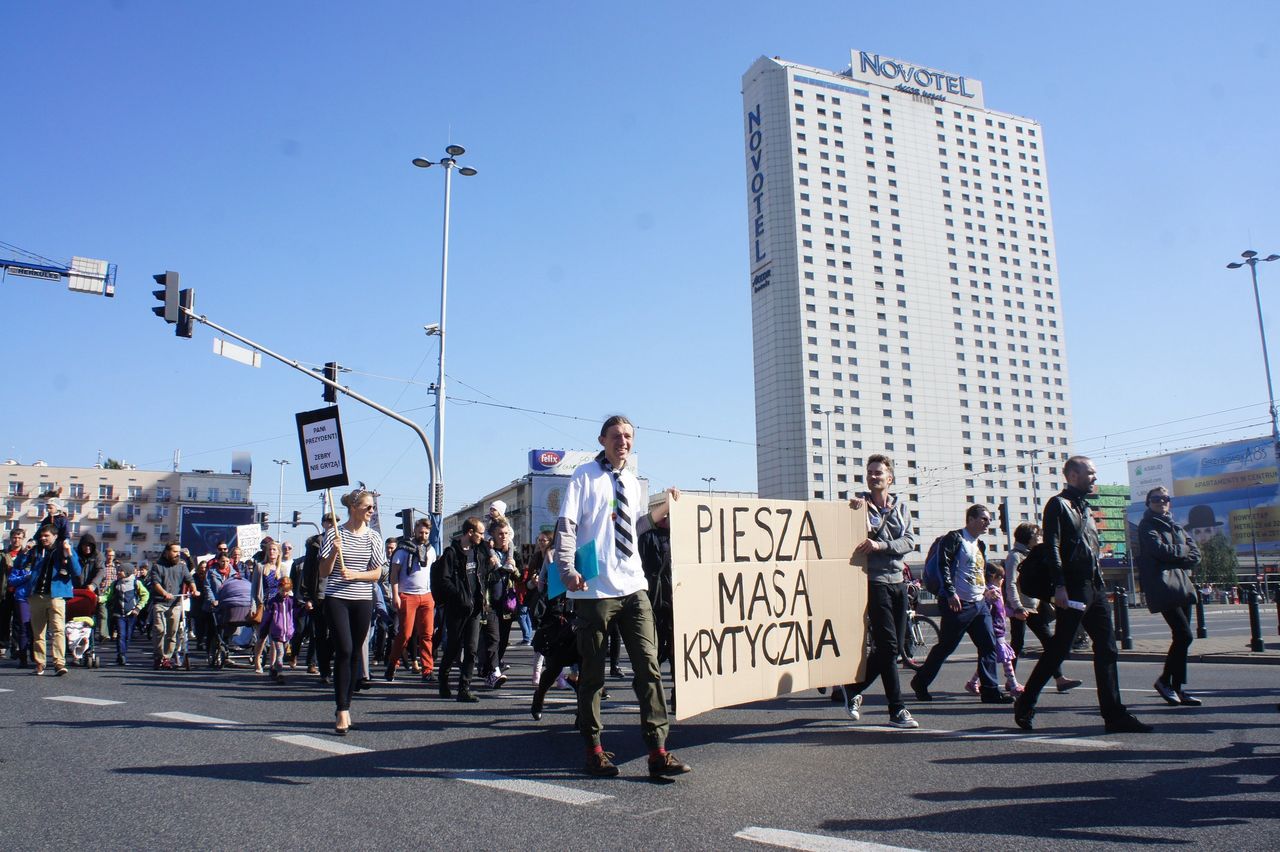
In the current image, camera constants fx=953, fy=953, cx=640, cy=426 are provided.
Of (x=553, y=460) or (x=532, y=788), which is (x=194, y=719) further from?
(x=553, y=460)

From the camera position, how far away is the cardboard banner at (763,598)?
5871 millimetres

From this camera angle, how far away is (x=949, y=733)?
6.48 metres

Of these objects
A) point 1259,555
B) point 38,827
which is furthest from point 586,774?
point 1259,555

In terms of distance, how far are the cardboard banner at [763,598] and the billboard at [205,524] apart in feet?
205

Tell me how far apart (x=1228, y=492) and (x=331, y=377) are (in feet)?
338

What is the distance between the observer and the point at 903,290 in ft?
469

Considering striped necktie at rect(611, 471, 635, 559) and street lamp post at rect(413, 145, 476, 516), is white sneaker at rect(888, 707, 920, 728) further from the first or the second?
street lamp post at rect(413, 145, 476, 516)

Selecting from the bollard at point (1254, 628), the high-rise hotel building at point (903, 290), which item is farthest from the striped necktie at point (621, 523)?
the high-rise hotel building at point (903, 290)

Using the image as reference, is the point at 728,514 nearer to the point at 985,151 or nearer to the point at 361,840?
the point at 361,840

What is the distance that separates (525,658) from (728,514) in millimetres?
10435

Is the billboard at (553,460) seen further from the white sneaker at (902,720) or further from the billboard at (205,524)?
the white sneaker at (902,720)

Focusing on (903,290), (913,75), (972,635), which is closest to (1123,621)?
Answer: (972,635)

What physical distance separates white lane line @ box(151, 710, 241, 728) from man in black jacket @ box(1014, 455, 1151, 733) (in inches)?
232

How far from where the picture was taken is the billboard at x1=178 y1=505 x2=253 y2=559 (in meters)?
63.6
